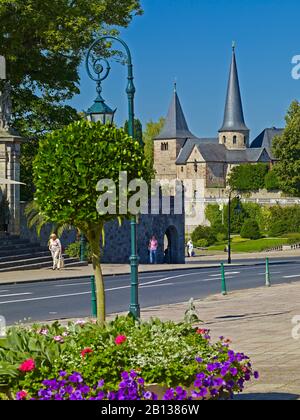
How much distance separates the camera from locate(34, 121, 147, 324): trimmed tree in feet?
34.8

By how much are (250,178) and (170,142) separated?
131 feet

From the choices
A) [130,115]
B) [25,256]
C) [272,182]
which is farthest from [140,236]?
[272,182]

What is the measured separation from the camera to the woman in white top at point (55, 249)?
42312 millimetres

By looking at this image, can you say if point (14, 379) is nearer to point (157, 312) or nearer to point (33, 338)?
point (33, 338)

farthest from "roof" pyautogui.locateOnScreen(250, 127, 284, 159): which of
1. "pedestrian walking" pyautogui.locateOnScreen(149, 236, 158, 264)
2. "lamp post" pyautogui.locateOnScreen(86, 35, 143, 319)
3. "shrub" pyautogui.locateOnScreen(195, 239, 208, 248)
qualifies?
"lamp post" pyautogui.locateOnScreen(86, 35, 143, 319)

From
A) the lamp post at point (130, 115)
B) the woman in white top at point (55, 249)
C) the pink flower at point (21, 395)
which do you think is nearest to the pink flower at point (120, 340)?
the pink flower at point (21, 395)

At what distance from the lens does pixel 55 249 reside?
42.9 meters

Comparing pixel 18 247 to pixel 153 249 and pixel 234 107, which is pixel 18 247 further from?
pixel 234 107

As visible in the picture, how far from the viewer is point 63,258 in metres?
46.1

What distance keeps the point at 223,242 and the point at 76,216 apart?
350 feet

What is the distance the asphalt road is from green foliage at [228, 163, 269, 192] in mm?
111650

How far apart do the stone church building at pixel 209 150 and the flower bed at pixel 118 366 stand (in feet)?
524

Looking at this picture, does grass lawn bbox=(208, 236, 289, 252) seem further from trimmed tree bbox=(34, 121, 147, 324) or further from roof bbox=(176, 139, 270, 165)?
trimmed tree bbox=(34, 121, 147, 324)

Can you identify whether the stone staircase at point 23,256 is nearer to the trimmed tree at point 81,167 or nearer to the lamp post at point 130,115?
the lamp post at point 130,115
